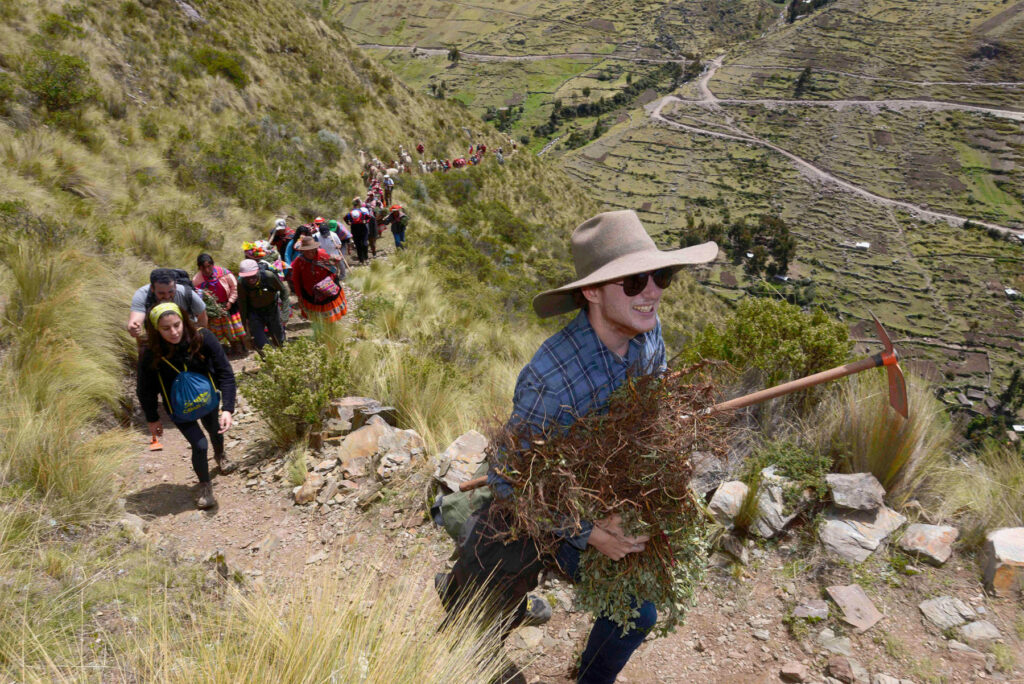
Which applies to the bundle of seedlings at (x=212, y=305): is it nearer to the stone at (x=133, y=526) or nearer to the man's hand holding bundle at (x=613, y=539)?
the stone at (x=133, y=526)

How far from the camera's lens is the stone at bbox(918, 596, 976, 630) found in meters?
2.92

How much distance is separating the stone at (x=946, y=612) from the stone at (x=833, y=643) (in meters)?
0.52

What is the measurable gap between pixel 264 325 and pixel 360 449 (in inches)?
124

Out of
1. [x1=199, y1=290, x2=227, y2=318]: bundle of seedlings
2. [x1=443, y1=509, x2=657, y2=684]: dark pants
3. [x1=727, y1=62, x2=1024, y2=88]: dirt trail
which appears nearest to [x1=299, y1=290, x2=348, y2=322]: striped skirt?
[x1=199, y1=290, x2=227, y2=318]: bundle of seedlings

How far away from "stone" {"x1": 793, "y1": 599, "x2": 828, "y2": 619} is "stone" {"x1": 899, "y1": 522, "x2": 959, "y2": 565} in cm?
71

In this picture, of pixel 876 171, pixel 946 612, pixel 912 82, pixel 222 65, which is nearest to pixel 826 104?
pixel 912 82

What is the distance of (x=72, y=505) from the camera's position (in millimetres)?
3135

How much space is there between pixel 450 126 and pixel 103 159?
78.4 ft

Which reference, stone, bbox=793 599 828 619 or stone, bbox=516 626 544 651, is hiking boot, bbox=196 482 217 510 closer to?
stone, bbox=516 626 544 651

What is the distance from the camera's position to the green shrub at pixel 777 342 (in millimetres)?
4359

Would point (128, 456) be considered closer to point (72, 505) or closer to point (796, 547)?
point (72, 505)

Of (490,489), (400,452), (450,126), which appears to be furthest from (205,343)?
(450,126)

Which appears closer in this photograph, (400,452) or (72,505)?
(72,505)

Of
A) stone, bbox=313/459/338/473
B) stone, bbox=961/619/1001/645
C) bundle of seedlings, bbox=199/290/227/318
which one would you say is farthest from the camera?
bundle of seedlings, bbox=199/290/227/318
